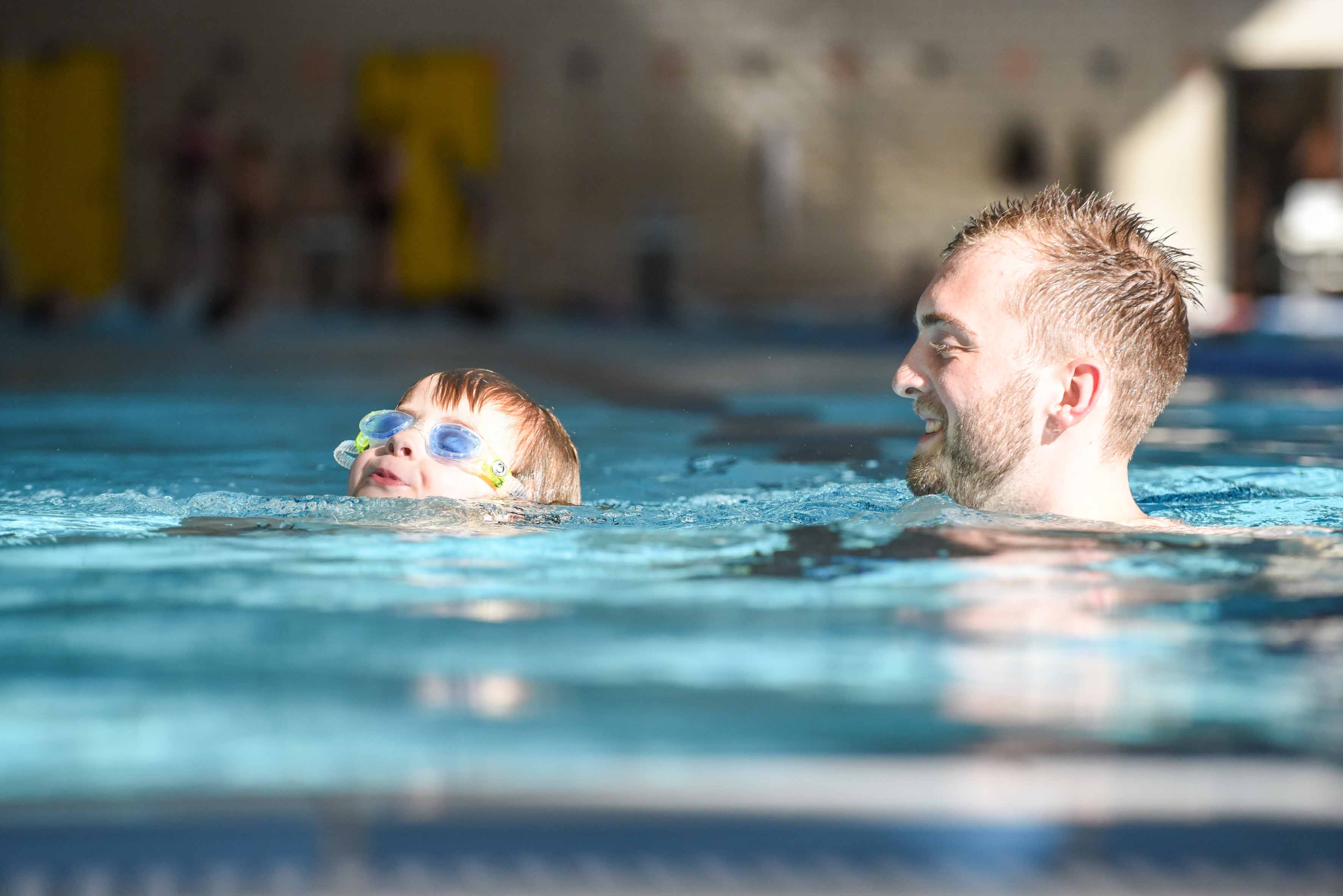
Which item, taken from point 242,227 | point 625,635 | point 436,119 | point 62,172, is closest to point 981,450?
point 625,635

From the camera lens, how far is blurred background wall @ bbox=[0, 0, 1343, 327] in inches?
611

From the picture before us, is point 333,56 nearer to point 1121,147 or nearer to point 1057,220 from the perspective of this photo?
point 1121,147

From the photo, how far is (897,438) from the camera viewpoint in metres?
4.95

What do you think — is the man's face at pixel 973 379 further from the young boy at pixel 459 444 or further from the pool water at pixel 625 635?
the young boy at pixel 459 444

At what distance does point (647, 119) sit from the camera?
1566cm

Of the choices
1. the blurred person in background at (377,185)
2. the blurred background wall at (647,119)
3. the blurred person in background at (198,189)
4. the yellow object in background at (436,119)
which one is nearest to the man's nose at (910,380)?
the blurred person in background at (377,185)

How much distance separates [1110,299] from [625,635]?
0.97 meters

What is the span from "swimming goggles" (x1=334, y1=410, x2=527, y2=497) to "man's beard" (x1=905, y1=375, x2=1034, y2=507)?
71cm

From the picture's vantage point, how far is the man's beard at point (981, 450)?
2.46 m

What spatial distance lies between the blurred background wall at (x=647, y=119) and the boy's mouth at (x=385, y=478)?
12.6m

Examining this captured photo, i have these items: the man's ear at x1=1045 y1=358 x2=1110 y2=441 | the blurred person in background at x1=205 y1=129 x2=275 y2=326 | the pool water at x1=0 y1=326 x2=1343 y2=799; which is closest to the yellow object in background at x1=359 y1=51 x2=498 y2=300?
the blurred person in background at x1=205 y1=129 x2=275 y2=326

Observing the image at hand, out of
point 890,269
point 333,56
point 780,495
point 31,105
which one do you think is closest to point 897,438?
point 780,495

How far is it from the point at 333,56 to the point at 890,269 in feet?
19.1

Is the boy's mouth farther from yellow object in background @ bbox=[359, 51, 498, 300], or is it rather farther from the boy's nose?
yellow object in background @ bbox=[359, 51, 498, 300]
